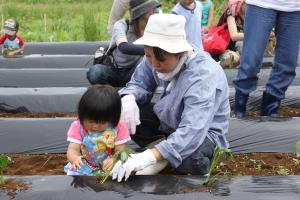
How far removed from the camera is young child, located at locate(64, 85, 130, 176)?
2.21 metres

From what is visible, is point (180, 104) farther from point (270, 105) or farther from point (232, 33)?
point (232, 33)

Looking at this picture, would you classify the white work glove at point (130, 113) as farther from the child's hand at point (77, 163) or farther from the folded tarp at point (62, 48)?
the folded tarp at point (62, 48)

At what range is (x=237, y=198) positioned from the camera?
1.95 m

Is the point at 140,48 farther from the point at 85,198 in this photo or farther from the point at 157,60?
the point at 85,198

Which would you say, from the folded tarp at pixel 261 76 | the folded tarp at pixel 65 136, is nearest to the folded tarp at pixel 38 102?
the folded tarp at pixel 65 136

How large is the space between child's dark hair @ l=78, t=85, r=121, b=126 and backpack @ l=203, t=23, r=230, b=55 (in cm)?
244

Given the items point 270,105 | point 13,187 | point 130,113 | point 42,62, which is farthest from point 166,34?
point 42,62

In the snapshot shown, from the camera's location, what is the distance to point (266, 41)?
316 cm

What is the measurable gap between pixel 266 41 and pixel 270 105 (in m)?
0.48

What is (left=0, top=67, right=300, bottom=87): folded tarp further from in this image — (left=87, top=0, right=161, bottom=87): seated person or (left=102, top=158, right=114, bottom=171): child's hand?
(left=102, top=158, right=114, bottom=171): child's hand

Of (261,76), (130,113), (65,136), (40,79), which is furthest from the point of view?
(40,79)

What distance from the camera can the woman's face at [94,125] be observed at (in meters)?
2.24

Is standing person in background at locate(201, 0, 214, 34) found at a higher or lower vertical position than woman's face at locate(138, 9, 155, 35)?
lower

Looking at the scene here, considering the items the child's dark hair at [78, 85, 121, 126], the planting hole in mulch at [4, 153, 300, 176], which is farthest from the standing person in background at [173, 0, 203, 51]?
the child's dark hair at [78, 85, 121, 126]
